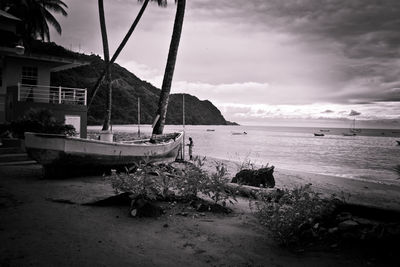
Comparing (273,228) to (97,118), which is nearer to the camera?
(273,228)

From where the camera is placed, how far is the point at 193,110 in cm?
19162

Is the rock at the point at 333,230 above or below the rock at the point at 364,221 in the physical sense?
below

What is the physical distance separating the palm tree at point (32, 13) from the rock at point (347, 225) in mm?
27958

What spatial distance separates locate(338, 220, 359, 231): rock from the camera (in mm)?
4253

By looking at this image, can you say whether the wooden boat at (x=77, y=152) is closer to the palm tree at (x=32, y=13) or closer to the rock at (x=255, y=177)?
the rock at (x=255, y=177)

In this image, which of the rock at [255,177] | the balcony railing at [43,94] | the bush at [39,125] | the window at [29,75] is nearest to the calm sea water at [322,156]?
the rock at [255,177]

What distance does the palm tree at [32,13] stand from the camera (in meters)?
25.6

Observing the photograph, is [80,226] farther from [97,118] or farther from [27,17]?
[97,118]

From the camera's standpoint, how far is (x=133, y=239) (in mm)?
4129

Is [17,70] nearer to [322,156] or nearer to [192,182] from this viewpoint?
[192,182]

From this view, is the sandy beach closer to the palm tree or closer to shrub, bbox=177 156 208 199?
shrub, bbox=177 156 208 199

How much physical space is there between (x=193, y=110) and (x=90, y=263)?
621ft

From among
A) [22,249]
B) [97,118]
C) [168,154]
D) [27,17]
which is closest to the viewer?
[22,249]

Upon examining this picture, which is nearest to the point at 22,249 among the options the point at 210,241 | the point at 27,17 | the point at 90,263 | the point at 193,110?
the point at 90,263
